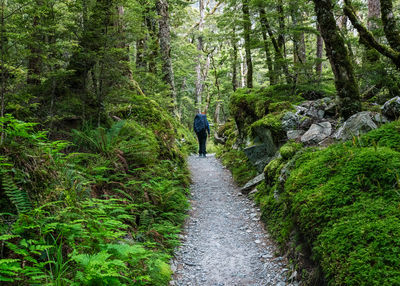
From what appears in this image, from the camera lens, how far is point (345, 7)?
5.97m

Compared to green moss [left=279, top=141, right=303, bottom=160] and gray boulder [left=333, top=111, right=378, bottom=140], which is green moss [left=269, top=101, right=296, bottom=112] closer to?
green moss [left=279, top=141, right=303, bottom=160]

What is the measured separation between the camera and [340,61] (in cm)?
583

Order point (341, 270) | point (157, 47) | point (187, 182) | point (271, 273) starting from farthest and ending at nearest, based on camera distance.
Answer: point (157, 47) → point (187, 182) → point (271, 273) → point (341, 270)

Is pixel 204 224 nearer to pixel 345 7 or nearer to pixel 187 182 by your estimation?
pixel 187 182

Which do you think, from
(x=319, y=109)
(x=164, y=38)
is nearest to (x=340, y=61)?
(x=319, y=109)

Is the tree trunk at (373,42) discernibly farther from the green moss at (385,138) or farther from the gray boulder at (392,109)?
the green moss at (385,138)

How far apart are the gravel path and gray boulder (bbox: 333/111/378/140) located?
2571mm

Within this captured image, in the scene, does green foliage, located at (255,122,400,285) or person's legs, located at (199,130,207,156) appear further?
person's legs, located at (199,130,207,156)

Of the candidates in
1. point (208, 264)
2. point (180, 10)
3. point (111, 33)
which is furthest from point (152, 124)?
point (180, 10)

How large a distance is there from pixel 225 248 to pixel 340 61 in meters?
4.95

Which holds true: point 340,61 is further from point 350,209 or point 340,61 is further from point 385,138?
point 350,209

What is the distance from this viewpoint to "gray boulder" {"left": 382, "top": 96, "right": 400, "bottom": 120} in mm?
4680

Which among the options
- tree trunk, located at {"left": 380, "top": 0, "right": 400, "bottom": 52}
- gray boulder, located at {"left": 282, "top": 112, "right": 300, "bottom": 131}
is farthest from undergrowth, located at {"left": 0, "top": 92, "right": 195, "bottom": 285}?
tree trunk, located at {"left": 380, "top": 0, "right": 400, "bottom": 52}

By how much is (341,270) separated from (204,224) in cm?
367
